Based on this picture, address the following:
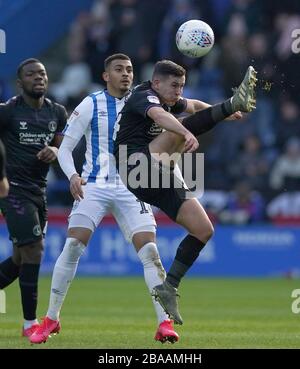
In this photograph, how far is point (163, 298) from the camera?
9281 mm

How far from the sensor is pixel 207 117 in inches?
370

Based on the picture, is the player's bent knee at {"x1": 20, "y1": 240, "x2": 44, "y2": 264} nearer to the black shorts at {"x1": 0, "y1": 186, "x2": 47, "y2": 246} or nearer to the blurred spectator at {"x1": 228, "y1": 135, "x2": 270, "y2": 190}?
the black shorts at {"x1": 0, "y1": 186, "x2": 47, "y2": 246}

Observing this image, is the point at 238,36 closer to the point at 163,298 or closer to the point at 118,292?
the point at 118,292

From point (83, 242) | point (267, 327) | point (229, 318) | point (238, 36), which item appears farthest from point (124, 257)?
point (83, 242)

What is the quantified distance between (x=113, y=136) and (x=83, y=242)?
101 centimetres

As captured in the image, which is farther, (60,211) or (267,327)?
(60,211)

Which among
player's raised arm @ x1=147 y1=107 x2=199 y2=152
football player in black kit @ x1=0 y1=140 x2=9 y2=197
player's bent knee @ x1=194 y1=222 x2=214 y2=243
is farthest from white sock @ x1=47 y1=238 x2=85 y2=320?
football player in black kit @ x1=0 y1=140 x2=9 y2=197

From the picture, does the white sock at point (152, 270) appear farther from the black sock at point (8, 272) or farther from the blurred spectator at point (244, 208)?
the blurred spectator at point (244, 208)

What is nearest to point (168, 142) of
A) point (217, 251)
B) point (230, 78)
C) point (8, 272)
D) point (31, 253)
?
point (31, 253)

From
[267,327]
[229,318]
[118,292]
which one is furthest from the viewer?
[118,292]

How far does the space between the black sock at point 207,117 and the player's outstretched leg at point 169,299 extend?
52.4 inches

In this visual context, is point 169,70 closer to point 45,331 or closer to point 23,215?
point 23,215

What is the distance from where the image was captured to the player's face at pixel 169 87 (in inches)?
376

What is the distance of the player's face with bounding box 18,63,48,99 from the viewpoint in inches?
406
